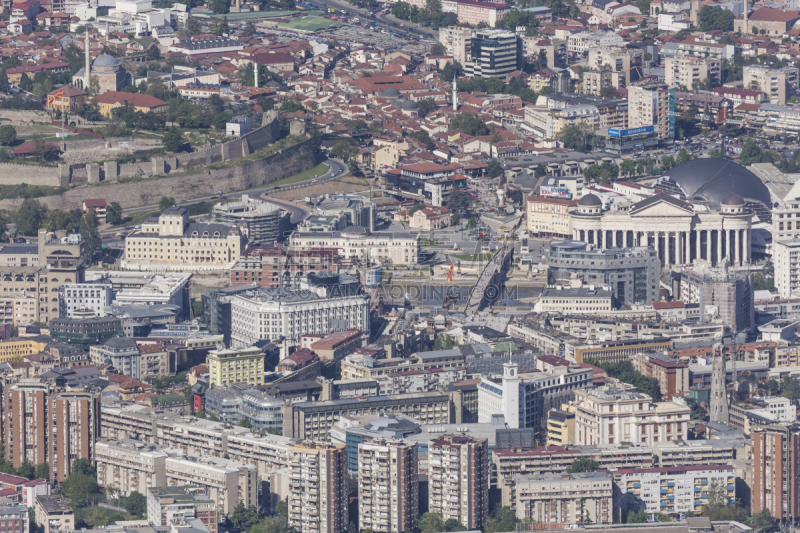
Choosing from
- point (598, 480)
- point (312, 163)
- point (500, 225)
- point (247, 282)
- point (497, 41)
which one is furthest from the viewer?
point (497, 41)

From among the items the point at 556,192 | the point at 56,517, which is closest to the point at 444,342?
the point at 56,517

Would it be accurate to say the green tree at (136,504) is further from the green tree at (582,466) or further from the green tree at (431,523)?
the green tree at (582,466)

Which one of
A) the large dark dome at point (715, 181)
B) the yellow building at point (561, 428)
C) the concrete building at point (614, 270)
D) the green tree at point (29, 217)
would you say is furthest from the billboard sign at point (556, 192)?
the yellow building at point (561, 428)

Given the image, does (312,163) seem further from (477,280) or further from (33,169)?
(477,280)

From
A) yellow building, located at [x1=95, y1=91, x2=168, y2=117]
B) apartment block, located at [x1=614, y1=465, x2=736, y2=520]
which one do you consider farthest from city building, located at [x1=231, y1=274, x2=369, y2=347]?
yellow building, located at [x1=95, y1=91, x2=168, y2=117]

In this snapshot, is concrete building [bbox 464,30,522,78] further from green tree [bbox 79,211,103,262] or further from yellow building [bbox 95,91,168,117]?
green tree [bbox 79,211,103,262]

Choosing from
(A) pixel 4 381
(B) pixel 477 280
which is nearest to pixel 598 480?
(A) pixel 4 381
